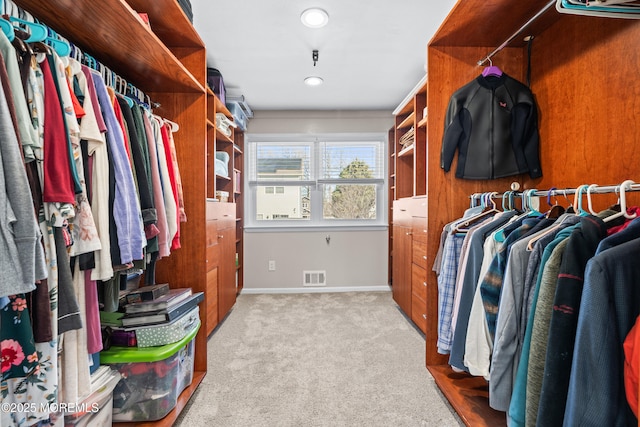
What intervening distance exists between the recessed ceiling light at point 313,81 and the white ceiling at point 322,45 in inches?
2.5

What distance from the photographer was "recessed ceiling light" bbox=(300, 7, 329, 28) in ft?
6.04

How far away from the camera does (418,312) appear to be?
2.40 m

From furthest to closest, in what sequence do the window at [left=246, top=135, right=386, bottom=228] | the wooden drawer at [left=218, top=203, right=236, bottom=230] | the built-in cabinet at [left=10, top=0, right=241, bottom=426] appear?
the window at [left=246, top=135, right=386, bottom=228], the wooden drawer at [left=218, top=203, right=236, bottom=230], the built-in cabinet at [left=10, top=0, right=241, bottom=426]

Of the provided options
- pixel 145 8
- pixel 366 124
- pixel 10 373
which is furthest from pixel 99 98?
pixel 366 124

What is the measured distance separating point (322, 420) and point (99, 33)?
1875 millimetres

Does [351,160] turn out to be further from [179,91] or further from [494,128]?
[179,91]

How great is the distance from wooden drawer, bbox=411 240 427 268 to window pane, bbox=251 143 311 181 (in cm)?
175

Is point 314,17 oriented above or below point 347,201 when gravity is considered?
above

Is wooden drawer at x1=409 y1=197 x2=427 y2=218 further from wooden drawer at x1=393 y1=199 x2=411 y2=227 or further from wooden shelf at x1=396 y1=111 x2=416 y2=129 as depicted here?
wooden shelf at x1=396 y1=111 x2=416 y2=129

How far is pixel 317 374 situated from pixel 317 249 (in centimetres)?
193

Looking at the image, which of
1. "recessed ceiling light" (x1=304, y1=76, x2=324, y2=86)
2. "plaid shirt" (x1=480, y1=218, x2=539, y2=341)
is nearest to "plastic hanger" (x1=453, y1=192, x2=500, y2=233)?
"plaid shirt" (x1=480, y1=218, x2=539, y2=341)

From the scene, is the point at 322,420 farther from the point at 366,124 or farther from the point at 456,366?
the point at 366,124

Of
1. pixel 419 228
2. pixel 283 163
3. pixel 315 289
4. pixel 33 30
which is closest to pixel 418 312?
pixel 419 228

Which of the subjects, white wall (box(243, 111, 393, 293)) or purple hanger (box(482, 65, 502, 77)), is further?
white wall (box(243, 111, 393, 293))
